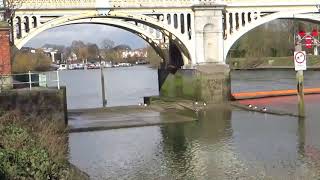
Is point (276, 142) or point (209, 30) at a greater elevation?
point (209, 30)

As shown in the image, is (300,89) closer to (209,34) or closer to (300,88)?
(300,88)

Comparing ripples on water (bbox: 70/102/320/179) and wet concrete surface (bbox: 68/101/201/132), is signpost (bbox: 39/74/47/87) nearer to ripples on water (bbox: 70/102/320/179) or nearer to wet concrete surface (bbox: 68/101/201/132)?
wet concrete surface (bbox: 68/101/201/132)

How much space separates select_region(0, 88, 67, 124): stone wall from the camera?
2141 centimetres

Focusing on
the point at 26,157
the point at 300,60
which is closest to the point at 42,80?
the point at 300,60

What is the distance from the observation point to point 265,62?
96250 millimetres

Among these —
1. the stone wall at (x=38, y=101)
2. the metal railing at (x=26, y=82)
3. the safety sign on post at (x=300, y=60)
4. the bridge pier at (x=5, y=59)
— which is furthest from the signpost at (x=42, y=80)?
the safety sign on post at (x=300, y=60)

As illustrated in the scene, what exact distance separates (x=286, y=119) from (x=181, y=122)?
4680 millimetres

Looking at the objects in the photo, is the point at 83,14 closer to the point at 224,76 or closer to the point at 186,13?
the point at 186,13

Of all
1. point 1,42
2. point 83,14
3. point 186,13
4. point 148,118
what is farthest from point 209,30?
point 1,42

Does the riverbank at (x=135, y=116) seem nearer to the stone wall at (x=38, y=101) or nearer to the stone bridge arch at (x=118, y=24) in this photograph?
the stone wall at (x=38, y=101)

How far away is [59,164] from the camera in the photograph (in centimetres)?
1024

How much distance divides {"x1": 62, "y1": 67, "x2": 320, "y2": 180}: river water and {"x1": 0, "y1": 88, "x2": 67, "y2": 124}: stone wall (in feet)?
4.47

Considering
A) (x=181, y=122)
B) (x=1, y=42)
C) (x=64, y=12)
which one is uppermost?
(x=64, y=12)

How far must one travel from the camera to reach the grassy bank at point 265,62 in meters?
87.2
